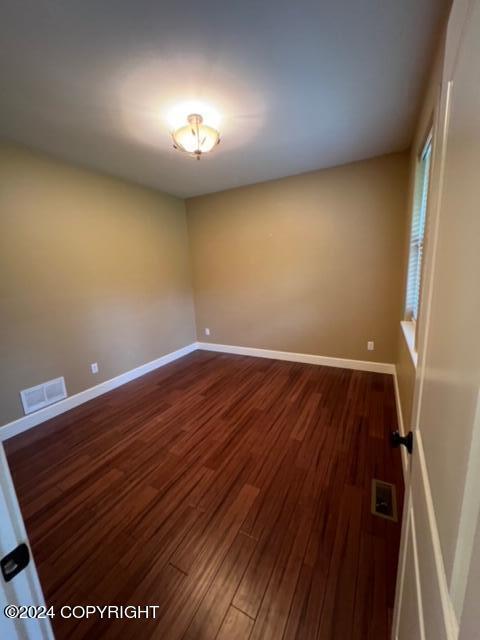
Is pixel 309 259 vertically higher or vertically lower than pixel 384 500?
higher

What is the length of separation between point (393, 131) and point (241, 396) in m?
2.93

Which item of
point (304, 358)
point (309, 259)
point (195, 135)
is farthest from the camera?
point (304, 358)

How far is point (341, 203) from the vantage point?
119 inches

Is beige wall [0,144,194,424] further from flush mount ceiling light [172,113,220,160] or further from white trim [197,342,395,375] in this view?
flush mount ceiling light [172,113,220,160]

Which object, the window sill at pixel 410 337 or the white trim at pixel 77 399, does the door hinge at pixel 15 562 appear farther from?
the white trim at pixel 77 399

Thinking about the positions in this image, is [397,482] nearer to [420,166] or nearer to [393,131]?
[420,166]

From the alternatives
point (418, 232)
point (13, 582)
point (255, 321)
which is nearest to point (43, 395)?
point (13, 582)

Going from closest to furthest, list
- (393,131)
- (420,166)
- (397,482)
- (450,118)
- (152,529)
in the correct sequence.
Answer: (450,118) < (152,529) < (397,482) < (420,166) < (393,131)

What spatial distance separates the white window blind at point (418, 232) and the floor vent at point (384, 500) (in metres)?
1.33

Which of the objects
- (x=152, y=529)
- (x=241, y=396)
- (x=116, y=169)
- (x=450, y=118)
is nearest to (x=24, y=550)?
(x=152, y=529)

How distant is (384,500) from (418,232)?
212 cm

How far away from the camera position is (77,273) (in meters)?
2.73

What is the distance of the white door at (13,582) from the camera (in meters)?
0.51

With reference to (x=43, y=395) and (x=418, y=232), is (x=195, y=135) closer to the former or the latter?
(x=418, y=232)
